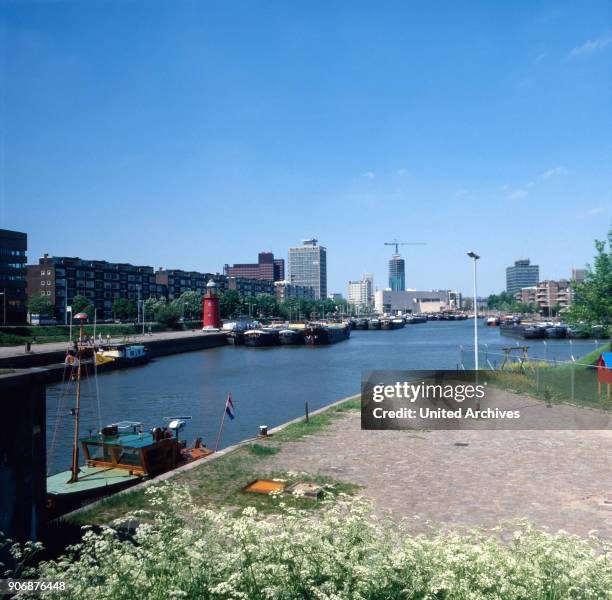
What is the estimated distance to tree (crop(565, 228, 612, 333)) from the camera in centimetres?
3575

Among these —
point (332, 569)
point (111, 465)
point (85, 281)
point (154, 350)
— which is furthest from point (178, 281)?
point (332, 569)

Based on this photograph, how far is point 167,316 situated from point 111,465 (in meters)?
106

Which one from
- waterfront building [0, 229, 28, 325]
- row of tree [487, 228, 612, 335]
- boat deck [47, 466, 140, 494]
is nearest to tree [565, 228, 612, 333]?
row of tree [487, 228, 612, 335]

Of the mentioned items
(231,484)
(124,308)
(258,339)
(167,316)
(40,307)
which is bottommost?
(258,339)

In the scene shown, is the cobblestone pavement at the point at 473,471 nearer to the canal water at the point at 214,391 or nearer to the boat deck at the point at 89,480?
the boat deck at the point at 89,480

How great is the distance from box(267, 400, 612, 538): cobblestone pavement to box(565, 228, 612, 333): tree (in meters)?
16.5

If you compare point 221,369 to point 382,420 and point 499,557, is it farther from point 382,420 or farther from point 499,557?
point 499,557

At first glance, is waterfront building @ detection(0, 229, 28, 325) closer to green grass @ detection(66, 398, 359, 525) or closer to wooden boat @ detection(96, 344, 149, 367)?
wooden boat @ detection(96, 344, 149, 367)

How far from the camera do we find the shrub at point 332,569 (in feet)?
19.6

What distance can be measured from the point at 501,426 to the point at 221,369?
49044 mm

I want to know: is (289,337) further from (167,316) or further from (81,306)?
(81,306)

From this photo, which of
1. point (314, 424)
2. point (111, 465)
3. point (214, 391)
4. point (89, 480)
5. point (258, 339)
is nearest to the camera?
point (89, 480)

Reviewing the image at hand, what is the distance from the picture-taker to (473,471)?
638 inches

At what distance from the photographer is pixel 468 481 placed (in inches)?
597
